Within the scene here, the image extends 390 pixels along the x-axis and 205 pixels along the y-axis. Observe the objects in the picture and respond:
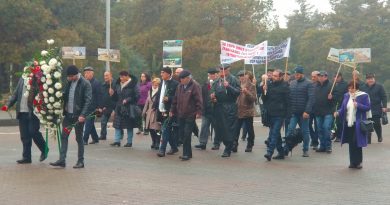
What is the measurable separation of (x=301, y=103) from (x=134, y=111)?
377 cm

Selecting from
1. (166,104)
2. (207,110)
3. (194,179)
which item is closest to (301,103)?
(207,110)

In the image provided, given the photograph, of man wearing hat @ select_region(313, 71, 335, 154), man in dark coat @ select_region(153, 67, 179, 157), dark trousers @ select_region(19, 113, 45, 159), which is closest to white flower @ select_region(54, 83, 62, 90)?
dark trousers @ select_region(19, 113, 45, 159)

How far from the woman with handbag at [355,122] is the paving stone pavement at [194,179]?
27 cm

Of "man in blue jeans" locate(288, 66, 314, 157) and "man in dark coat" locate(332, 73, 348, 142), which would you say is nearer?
"man in blue jeans" locate(288, 66, 314, 157)

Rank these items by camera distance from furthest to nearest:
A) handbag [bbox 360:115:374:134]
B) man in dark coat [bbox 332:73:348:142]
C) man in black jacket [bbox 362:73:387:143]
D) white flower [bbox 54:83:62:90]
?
1. man in black jacket [bbox 362:73:387:143]
2. man in dark coat [bbox 332:73:348:142]
3. handbag [bbox 360:115:374:134]
4. white flower [bbox 54:83:62:90]

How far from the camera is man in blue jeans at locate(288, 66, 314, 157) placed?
14.5 meters

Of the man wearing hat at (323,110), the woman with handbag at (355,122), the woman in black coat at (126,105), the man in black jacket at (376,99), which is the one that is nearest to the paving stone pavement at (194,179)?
the woman with handbag at (355,122)

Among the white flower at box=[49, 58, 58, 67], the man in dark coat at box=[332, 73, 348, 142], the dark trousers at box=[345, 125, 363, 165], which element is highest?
the white flower at box=[49, 58, 58, 67]

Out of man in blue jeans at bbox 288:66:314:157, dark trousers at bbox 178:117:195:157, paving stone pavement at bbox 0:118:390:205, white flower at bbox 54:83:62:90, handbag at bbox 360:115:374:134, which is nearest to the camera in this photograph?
paving stone pavement at bbox 0:118:390:205

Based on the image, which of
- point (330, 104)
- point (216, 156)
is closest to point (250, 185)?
point (216, 156)

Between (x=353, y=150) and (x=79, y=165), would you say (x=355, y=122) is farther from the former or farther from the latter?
(x=79, y=165)

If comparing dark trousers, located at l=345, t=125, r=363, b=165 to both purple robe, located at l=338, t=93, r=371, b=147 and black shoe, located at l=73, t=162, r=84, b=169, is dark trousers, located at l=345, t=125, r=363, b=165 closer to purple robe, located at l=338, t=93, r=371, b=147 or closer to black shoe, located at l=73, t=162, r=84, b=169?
purple robe, located at l=338, t=93, r=371, b=147

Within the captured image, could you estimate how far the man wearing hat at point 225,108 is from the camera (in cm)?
1418

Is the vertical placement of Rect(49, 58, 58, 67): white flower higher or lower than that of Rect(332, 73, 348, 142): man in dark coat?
higher
